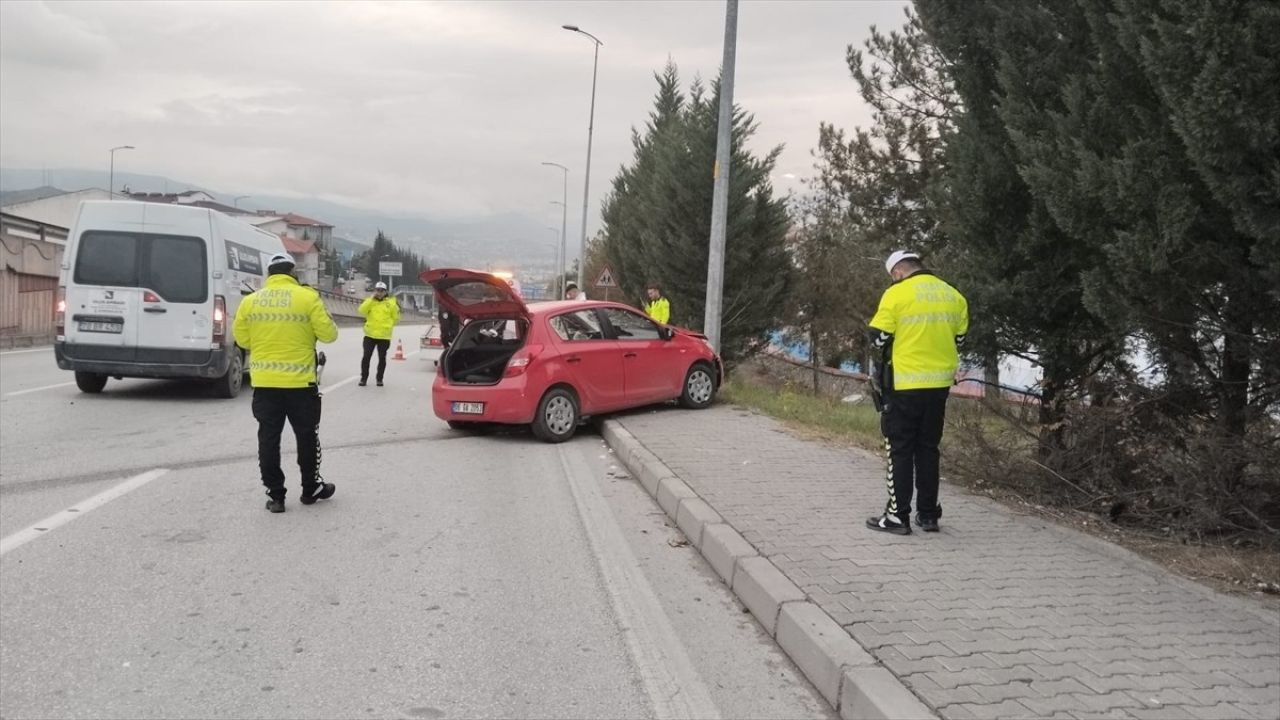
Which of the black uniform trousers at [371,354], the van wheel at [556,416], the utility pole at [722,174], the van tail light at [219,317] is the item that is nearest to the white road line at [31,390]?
the van tail light at [219,317]

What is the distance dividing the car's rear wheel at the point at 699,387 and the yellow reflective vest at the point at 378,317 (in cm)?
594

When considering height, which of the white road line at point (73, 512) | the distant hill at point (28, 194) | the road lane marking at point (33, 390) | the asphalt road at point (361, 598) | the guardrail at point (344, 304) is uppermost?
the distant hill at point (28, 194)

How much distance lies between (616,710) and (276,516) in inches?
152

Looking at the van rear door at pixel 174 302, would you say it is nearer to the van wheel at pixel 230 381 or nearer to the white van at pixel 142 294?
the white van at pixel 142 294

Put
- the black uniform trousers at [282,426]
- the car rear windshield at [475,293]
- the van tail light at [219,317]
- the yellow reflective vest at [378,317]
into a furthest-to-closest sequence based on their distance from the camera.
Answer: the yellow reflective vest at [378,317] < the van tail light at [219,317] < the car rear windshield at [475,293] < the black uniform trousers at [282,426]

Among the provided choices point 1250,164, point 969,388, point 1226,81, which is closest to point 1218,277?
point 1250,164

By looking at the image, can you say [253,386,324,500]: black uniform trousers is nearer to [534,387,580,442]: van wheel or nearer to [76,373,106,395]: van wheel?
[534,387,580,442]: van wheel

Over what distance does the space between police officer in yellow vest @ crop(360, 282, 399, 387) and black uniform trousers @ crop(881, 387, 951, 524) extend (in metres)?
11.2

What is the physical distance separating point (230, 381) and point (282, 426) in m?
7.04

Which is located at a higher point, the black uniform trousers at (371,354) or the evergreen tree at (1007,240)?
the evergreen tree at (1007,240)

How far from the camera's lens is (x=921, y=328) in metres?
5.56

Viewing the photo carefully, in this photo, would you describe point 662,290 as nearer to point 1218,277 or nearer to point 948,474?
point 948,474

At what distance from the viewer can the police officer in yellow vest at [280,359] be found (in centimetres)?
658

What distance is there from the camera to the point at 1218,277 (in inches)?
206
